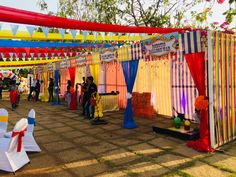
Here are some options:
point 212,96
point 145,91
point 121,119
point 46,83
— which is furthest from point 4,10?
point 46,83

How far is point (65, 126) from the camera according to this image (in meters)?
8.45

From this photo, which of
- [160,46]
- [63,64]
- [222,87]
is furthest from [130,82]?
[63,64]

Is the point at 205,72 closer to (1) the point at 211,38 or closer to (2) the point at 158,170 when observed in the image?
(1) the point at 211,38

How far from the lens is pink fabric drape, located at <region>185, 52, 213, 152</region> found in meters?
5.50

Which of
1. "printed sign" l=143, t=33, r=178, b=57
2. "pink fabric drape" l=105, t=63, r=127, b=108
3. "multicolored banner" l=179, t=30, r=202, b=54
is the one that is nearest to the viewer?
"multicolored banner" l=179, t=30, r=202, b=54

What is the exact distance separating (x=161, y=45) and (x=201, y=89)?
1.87m

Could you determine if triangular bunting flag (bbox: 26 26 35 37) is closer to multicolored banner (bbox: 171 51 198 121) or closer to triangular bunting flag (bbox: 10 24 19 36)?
triangular bunting flag (bbox: 10 24 19 36)

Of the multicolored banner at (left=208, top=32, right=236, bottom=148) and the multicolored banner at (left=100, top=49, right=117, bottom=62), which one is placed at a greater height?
→ the multicolored banner at (left=100, top=49, right=117, bottom=62)

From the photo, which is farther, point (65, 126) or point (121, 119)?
point (121, 119)

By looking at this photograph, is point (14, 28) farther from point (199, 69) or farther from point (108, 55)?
point (199, 69)

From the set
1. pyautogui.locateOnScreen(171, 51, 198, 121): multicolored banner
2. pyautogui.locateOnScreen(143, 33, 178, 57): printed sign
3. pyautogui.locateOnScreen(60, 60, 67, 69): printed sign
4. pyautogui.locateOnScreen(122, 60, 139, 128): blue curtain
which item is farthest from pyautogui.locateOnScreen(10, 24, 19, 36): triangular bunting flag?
pyautogui.locateOnScreen(60, 60, 67, 69): printed sign

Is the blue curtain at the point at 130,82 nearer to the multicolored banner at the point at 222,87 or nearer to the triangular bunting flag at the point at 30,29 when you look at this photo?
the multicolored banner at the point at 222,87

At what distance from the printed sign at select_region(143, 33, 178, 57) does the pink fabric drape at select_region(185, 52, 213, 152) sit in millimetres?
632

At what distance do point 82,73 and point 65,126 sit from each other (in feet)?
30.0
